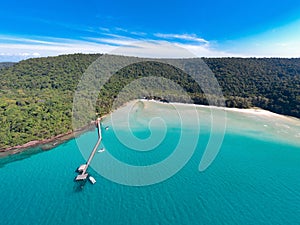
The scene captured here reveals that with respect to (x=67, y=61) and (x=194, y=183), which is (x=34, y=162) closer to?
(x=194, y=183)

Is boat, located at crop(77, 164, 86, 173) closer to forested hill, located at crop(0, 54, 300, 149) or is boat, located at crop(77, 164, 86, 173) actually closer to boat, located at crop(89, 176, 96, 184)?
boat, located at crop(89, 176, 96, 184)

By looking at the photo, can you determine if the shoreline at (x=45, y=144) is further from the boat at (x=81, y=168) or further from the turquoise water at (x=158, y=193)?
the boat at (x=81, y=168)

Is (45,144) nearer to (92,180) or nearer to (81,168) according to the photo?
(81,168)

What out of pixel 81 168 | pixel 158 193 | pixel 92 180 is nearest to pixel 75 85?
pixel 81 168

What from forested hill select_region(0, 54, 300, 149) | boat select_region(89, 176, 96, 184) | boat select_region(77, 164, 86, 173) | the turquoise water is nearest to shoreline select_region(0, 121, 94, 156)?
forested hill select_region(0, 54, 300, 149)

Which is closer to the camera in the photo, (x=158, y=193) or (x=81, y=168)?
(x=158, y=193)
